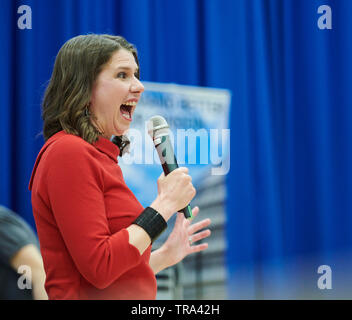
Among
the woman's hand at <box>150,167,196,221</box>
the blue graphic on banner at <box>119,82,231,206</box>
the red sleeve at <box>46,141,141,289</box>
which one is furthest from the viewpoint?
the blue graphic on banner at <box>119,82,231,206</box>

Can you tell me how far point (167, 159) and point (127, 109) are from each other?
18cm

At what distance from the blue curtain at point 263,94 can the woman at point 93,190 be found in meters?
1.02

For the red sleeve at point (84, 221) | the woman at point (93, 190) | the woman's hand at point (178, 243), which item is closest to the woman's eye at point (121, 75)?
the woman at point (93, 190)

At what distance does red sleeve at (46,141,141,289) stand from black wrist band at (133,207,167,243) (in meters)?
0.04

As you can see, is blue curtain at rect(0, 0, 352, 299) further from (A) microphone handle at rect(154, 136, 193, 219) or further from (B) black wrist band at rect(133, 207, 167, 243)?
(B) black wrist band at rect(133, 207, 167, 243)

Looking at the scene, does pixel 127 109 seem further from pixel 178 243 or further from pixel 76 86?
pixel 178 243

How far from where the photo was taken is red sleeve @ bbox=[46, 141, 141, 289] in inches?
33.5

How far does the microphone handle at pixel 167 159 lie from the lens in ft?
3.37

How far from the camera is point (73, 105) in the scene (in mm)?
1008

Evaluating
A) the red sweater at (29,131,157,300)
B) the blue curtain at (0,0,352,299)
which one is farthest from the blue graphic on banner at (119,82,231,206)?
the red sweater at (29,131,157,300)

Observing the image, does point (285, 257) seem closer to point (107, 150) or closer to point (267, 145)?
point (267, 145)

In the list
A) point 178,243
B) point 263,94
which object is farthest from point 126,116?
point 263,94
